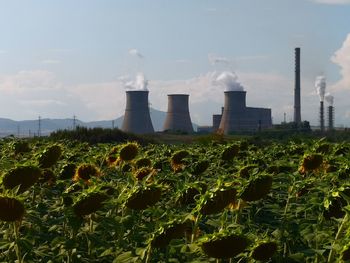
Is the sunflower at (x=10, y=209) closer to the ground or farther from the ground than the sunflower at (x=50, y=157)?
closer to the ground

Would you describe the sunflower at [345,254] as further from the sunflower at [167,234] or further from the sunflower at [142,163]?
the sunflower at [142,163]

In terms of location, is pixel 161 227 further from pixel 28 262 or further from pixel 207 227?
pixel 28 262

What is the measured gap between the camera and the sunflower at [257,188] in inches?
131

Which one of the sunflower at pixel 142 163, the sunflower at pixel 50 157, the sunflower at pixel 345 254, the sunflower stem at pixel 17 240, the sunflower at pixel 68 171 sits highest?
the sunflower at pixel 50 157

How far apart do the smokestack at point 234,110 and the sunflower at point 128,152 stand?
74776 mm

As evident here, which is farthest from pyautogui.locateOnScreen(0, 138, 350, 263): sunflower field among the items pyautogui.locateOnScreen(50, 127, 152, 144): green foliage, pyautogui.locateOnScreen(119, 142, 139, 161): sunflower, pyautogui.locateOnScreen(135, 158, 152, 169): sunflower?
pyautogui.locateOnScreen(50, 127, 152, 144): green foliage

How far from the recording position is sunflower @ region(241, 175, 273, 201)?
3.34 meters

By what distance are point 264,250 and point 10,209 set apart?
1.17 metres

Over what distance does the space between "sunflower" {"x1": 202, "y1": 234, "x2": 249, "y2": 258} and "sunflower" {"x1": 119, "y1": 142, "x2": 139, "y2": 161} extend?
298 centimetres

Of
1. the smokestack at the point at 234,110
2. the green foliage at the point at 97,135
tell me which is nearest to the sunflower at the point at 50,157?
the green foliage at the point at 97,135

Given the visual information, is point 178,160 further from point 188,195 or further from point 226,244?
point 226,244

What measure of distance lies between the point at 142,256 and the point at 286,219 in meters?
1.19

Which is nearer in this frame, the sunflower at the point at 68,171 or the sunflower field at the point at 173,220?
the sunflower field at the point at 173,220

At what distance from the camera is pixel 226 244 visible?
2.51 meters
